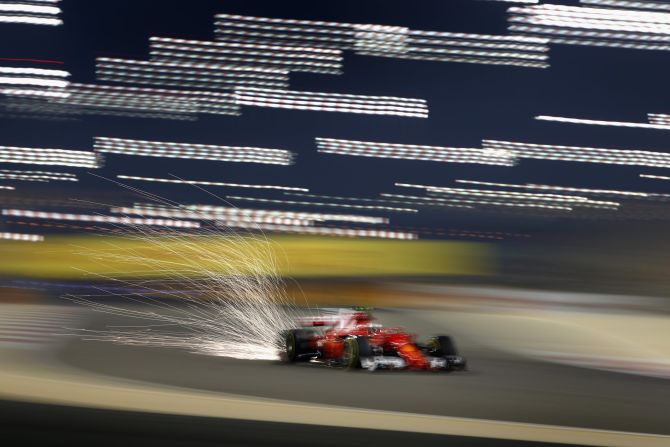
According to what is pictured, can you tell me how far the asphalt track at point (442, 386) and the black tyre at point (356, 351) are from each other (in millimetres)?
143

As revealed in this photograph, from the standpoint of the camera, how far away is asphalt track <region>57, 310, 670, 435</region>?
6.90m

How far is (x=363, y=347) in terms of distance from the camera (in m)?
9.21

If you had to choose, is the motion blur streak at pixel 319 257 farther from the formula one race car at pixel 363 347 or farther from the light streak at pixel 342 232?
the formula one race car at pixel 363 347

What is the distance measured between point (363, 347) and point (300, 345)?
2.60 feet

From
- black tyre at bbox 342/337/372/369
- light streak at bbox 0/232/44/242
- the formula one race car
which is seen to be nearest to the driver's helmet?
the formula one race car

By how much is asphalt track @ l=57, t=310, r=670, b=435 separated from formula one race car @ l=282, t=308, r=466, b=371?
168 mm

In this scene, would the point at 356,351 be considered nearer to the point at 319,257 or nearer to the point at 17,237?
the point at 319,257


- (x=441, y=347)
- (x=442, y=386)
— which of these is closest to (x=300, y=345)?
(x=441, y=347)

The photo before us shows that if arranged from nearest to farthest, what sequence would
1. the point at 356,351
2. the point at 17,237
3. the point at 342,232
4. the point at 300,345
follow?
1. the point at 356,351
2. the point at 300,345
3. the point at 17,237
4. the point at 342,232

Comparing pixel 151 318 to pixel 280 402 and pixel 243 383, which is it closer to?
pixel 243 383

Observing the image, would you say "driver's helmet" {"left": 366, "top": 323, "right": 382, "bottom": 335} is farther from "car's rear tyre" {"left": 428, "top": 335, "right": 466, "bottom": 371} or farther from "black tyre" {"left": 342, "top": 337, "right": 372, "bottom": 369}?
"car's rear tyre" {"left": 428, "top": 335, "right": 466, "bottom": 371}

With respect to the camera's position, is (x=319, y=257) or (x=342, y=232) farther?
(x=342, y=232)

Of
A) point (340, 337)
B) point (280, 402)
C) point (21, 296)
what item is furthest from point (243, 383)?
point (21, 296)

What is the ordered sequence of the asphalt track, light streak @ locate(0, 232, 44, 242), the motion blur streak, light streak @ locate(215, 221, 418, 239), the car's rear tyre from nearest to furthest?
the asphalt track
the car's rear tyre
the motion blur streak
light streak @ locate(0, 232, 44, 242)
light streak @ locate(215, 221, 418, 239)
